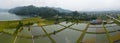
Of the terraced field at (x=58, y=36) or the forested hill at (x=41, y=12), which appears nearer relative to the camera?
the terraced field at (x=58, y=36)

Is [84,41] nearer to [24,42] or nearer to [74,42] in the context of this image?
[74,42]

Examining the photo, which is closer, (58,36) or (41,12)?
(58,36)

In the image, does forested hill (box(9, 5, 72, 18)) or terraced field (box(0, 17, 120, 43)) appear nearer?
terraced field (box(0, 17, 120, 43))

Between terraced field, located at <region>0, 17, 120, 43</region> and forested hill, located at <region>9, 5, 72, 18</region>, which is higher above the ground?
terraced field, located at <region>0, 17, 120, 43</region>

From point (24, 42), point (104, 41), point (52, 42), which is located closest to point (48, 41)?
point (52, 42)

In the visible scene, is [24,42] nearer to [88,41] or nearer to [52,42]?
[52,42]

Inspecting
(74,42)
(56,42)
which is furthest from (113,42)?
(56,42)

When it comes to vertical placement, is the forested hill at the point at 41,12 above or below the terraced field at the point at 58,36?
below

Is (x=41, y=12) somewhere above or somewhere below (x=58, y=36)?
below
